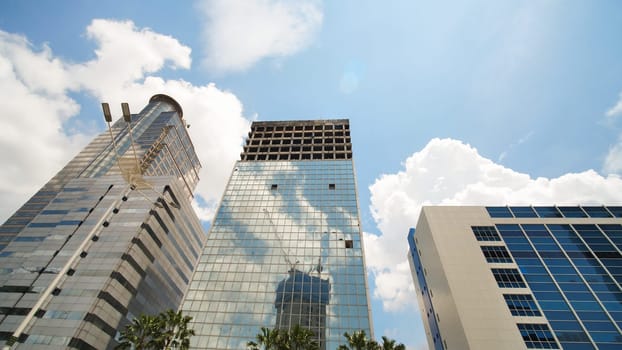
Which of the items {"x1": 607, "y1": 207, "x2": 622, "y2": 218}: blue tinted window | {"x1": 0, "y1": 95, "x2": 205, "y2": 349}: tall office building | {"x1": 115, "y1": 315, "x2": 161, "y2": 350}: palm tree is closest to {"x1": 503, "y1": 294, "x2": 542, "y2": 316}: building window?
{"x1": 607, "y1": 207, "x2": 622, "y2": 218}: blue tinted window

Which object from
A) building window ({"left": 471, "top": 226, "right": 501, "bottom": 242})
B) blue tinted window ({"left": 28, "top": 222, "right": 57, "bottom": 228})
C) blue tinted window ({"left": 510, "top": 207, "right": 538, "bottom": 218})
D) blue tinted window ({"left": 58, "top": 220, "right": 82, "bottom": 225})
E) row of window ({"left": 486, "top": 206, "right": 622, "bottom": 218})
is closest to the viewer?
building window ({"left": 471, "top": 226, "right": 501, "bottom": 242})

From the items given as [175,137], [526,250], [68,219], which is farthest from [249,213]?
[175,137]

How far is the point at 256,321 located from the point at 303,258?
51.5 feet

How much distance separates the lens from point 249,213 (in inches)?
2950

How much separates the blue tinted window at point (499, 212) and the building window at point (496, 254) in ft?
30.3

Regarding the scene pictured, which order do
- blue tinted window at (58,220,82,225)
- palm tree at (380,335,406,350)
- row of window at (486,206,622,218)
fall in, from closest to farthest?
palm tree at (380,335,406,350)
row of window at (486,206,622,218)
blue tinted window at (58,220,82,225)

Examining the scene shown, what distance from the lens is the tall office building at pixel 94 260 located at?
55.1 m

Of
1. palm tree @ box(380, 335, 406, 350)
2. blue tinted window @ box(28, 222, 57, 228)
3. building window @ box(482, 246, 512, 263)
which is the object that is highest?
blue tinted window @ box(28, 222, 57, 228)

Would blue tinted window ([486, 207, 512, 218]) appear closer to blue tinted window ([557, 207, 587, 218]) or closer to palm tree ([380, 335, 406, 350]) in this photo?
blue tinted window ([557, 207, 587, 218])

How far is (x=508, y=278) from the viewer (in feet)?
182

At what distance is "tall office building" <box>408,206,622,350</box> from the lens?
48500 mm

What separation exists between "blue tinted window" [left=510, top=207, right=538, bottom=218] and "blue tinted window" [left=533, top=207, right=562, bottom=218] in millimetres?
1381

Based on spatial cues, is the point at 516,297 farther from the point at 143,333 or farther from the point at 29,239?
the point at 29,239

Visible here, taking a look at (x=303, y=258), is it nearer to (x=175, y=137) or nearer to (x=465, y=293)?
(x=465, y=293)
